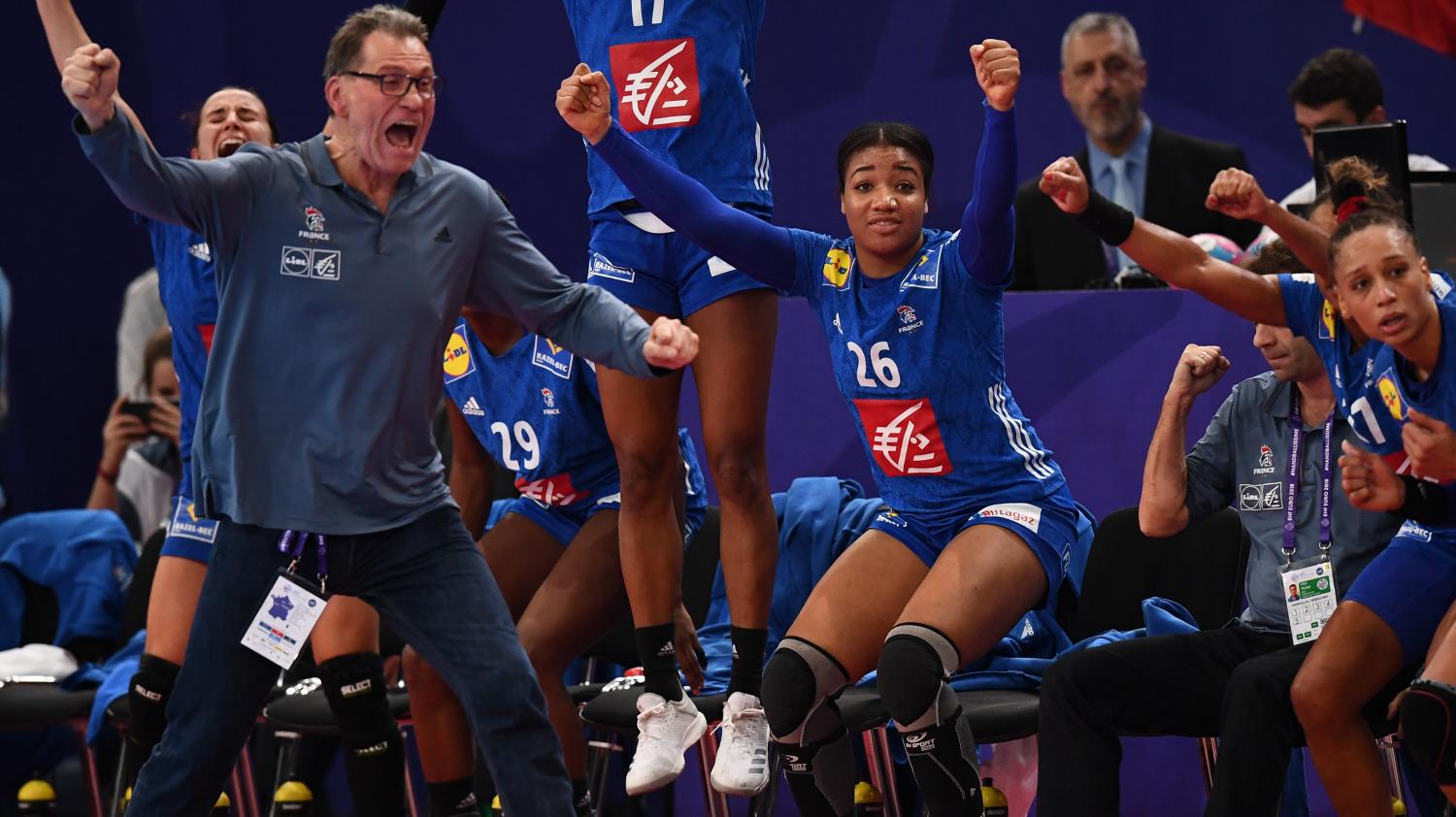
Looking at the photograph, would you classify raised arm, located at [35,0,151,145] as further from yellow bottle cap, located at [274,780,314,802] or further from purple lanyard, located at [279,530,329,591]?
yellow bottle cap, located at [274,780,314,802]

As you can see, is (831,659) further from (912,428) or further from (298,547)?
(298,547)

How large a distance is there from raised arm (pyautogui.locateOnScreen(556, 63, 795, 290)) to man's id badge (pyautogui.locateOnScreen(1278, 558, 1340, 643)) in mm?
1490

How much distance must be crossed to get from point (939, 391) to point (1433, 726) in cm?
135

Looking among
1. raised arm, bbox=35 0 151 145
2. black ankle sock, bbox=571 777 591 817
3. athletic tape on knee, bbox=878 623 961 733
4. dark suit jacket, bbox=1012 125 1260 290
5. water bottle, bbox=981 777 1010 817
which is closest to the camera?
raised arm, bbox=35 0 151 145

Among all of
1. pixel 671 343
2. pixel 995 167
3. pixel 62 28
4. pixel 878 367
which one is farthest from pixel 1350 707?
pixel 62 28

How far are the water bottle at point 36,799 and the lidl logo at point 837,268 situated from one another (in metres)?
3.33

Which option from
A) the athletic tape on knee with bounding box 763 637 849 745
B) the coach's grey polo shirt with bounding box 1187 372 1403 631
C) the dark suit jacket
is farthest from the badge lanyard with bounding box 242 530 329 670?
the dark suit jacket


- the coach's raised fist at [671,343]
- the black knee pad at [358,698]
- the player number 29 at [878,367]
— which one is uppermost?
the coach's raised fist at [671,343]

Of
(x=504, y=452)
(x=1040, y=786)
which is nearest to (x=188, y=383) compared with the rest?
(x=504, y=452)

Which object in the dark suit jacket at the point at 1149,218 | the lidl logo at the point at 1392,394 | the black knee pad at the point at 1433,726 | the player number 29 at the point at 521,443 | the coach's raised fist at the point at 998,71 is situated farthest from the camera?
the dark suit jacket at the point at 1149,218

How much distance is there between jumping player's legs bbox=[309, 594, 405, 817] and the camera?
4879 mm

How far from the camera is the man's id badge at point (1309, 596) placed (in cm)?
427

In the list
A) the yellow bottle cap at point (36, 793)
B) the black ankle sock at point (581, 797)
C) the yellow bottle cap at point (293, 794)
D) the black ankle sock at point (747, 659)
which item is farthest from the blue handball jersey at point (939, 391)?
the yellow bottle cap at point (36, 793)

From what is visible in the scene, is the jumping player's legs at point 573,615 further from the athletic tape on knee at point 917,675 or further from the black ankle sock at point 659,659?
the athletic tape on knee at point 917,675
